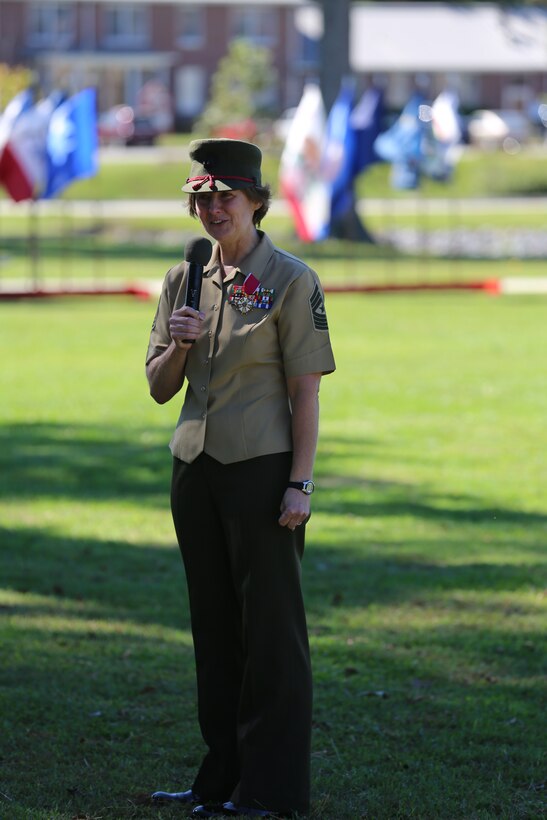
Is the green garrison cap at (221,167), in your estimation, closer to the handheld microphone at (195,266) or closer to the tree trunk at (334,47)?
the handheld microphone at (195,266)

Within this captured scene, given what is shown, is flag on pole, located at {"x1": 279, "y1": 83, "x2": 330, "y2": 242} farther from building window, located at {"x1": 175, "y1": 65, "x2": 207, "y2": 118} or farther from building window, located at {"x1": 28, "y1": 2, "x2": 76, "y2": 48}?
building window, located at {"x1": 28, "y1": 2, "x2": 76, "y2": 48}

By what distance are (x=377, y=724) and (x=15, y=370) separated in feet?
37.6

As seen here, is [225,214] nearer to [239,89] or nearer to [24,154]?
[24,154]

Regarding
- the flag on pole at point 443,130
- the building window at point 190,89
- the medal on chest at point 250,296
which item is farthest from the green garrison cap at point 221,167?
the building window at point 190,89

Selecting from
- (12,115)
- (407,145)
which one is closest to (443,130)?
(407,145)

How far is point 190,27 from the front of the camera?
80.8m

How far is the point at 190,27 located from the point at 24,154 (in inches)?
Answer: 2273

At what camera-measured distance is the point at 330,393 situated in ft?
48.6

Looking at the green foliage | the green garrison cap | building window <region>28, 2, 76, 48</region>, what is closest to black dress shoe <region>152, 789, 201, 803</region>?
the green garrison cap

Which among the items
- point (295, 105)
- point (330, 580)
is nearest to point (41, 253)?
point (330, 580)

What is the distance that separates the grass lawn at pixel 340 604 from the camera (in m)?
5.17

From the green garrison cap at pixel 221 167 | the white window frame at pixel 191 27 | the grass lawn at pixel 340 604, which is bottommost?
the grass lawn at pixel 340 604

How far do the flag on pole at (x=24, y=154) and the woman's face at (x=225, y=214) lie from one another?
70.7ft

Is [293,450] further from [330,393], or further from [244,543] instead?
[330,393]
